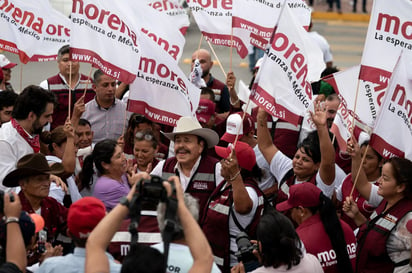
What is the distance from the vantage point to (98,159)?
24.2ft

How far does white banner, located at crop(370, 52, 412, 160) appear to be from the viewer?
6963mm

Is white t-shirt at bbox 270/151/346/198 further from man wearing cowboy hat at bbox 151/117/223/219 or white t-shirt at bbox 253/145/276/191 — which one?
man wearing cowboy hat at bbox 151/117/223/219

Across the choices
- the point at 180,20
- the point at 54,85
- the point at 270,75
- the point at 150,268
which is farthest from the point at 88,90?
the point at 150,268

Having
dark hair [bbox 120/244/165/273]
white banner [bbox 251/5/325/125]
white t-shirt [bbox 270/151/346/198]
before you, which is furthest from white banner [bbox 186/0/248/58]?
dark hair [bbox 120/244/165/273]

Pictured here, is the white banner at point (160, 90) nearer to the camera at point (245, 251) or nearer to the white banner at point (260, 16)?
the white banner at point (260, 16)

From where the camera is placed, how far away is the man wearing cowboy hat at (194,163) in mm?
7316

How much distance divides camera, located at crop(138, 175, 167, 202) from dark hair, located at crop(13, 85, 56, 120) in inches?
129

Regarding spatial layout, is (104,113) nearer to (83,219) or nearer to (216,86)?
(216,86)

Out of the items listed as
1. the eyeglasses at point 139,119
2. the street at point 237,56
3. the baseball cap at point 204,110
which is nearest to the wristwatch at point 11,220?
the eyeglasses at point 139,119

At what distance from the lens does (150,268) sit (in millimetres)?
4469

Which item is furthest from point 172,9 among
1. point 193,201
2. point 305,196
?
point 193,201

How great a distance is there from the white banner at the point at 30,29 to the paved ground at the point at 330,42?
21.0 ft

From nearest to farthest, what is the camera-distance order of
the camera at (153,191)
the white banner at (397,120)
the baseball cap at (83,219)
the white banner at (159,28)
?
the camera at (153,191)
the baseball cap at (83,219)
the white banner at (397,120)
the white banner at (159,28)

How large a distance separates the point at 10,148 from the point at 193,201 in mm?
2502
